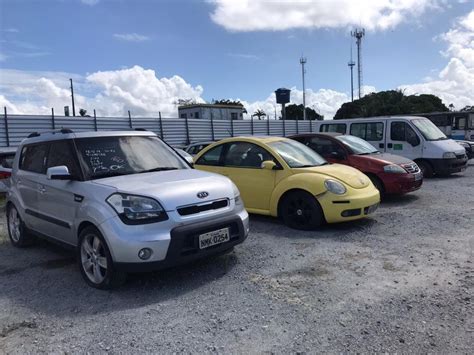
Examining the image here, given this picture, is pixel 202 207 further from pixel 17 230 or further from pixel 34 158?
pixel 17 230

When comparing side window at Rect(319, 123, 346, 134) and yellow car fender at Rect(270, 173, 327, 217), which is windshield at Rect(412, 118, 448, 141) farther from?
yellow car fender at Rect(270, 173, 327, 217)

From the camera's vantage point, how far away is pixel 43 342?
3352mm

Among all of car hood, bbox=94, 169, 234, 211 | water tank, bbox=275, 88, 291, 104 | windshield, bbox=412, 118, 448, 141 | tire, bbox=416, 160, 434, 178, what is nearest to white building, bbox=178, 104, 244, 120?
water tank, bbox=275, 88, 291, 104

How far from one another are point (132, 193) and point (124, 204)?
14 centimetres

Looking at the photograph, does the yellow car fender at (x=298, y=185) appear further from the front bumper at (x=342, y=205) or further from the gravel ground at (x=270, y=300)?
the gravel ground at (x=270, y=300)

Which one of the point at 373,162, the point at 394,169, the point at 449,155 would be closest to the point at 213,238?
the point at 373,162

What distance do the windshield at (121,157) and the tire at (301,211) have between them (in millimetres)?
1997

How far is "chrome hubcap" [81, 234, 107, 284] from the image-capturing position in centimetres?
438

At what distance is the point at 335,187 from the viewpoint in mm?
6340

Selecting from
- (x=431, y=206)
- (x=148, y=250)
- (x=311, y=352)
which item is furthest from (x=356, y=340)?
(x=431, y=206)

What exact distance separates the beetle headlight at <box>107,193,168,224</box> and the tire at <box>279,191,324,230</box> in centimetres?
291

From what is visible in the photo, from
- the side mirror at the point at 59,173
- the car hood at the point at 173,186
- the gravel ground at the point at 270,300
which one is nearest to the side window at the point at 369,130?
the gravel ground at the point at 270,300

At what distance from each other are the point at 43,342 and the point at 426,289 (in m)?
3.52

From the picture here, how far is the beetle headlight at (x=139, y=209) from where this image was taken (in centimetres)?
416
